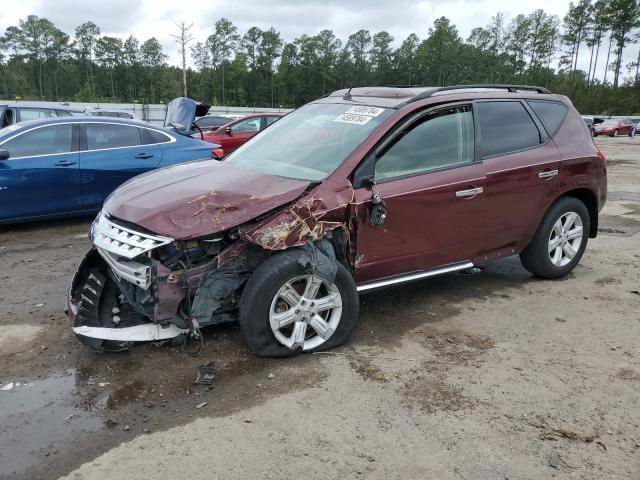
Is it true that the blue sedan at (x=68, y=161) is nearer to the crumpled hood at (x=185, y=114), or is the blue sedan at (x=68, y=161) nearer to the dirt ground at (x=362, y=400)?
the crumpled hood at (x=185, y=114)

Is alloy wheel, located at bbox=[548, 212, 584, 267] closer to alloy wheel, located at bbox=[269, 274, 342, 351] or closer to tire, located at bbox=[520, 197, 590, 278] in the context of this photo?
tire, located at bbox=[520, 197, 590, 278]

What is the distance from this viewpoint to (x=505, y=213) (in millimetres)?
4590

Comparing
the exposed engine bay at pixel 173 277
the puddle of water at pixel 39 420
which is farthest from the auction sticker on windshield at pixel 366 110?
the puddle of water at pixel 39 420

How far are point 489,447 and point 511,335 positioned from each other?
1481mm

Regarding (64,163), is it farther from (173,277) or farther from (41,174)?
(173,277)

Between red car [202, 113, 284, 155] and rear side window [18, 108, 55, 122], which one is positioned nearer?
rear side window [18, 108, 55, 122]

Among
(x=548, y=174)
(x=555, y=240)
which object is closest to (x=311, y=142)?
(x=548, y=174)

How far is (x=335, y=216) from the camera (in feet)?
11.9

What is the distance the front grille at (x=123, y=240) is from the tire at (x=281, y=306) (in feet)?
2.04

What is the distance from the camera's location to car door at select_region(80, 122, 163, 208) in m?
7.09

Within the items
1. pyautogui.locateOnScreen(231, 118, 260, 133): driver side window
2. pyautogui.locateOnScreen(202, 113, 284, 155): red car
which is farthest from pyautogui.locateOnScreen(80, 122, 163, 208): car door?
pyautogui.locateOnScreen(231, 118, 260, 133): driver side window

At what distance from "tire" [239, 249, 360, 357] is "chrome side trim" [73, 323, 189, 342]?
1.51ft

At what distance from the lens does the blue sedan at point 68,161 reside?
6.64 m

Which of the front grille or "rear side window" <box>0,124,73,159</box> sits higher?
"rear side window" <box>0,124,73,159</box>
